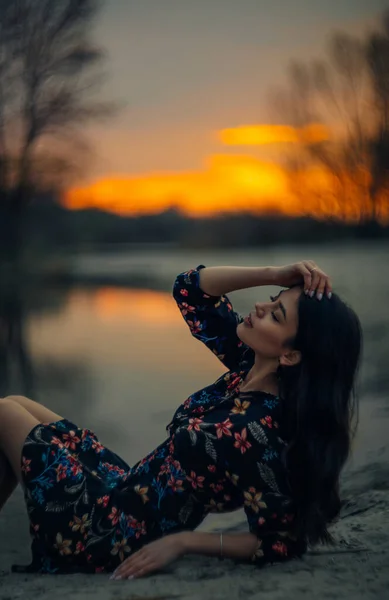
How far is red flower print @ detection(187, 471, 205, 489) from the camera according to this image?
158 cm

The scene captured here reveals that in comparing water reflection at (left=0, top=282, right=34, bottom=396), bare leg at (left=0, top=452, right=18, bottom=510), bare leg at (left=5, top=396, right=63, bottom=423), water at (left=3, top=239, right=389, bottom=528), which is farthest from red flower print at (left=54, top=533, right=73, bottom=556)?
water reflection at (left=0, top=282, right=34, bottom=396)

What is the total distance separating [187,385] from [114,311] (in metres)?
2.45

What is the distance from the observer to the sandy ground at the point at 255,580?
57.0 inches

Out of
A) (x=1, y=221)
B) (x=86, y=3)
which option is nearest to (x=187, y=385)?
(x=1, y=221)

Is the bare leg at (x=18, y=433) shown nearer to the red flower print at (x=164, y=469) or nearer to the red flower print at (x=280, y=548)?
the red flower print at (x=164, y=469)

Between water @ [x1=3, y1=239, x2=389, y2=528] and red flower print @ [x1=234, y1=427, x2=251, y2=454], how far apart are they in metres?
1.53

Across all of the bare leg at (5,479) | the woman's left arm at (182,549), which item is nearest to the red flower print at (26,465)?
the bare leg at (5,479)

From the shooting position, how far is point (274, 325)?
1591mm

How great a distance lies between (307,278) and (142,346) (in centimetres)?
422

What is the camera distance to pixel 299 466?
155cm

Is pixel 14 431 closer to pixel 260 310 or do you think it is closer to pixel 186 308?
pixel 186 308

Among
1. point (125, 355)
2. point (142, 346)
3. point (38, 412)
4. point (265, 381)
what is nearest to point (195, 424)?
point (265, 381)

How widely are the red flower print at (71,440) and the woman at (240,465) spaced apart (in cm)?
10

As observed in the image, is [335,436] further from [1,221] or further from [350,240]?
Answer: [1,221]
